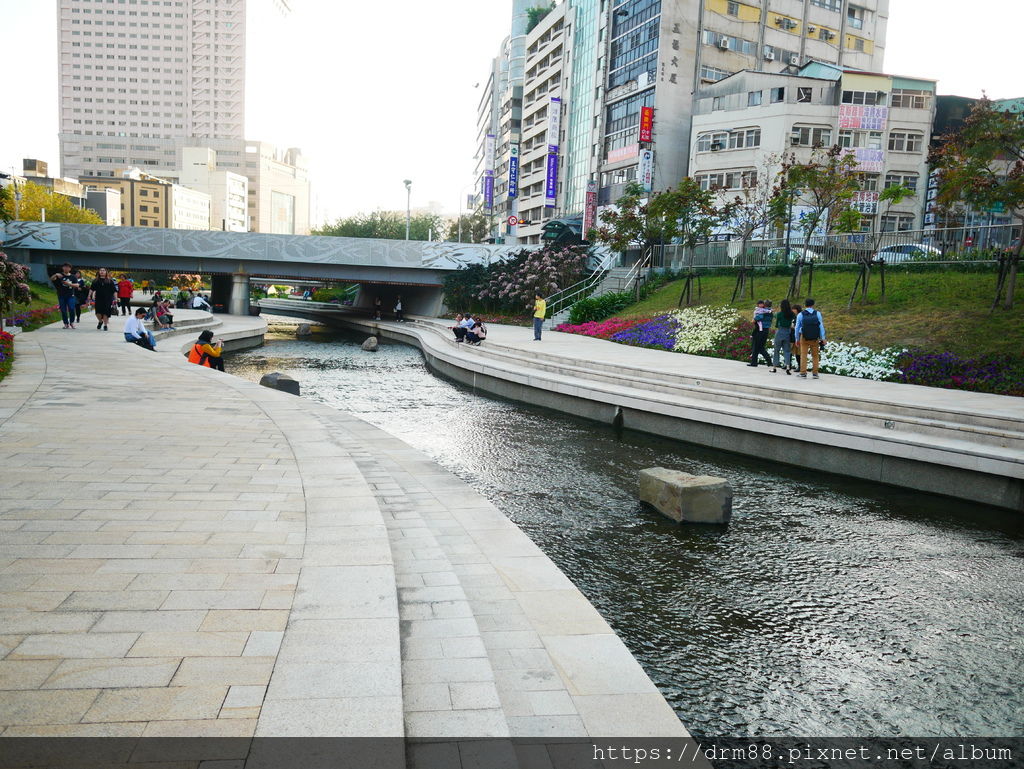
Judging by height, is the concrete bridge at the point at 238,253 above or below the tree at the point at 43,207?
below

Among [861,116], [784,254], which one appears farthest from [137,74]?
[784,254]

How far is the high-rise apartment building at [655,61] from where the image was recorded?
47.0m

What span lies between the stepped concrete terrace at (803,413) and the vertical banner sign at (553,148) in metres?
43.4

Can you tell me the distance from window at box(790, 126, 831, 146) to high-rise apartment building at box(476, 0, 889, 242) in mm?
8212

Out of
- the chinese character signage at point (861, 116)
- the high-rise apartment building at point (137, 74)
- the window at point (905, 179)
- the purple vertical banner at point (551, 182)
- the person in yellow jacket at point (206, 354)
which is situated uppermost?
the high-rise apartment building at point (137, 74)

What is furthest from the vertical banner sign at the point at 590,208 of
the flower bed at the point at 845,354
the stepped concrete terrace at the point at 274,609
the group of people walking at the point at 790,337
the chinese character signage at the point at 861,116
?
the stepped concrete terrace at the point at 274,609

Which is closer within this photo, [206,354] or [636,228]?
[206,354]

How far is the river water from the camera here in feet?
15.8

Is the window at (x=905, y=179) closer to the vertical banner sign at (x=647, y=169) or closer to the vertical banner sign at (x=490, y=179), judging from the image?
the vertical banner sign at (x=647, y=169)

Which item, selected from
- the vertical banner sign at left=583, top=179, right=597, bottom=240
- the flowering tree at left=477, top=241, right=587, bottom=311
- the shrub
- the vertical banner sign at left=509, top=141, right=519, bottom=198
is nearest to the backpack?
the shrub

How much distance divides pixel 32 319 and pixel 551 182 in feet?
148

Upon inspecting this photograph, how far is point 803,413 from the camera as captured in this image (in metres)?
12.3

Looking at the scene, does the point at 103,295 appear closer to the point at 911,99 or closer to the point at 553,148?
the point at 911,99

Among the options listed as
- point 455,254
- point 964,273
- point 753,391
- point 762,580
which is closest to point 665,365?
point 753,391
